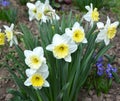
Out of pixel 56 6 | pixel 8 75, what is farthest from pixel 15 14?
pixel 8 75

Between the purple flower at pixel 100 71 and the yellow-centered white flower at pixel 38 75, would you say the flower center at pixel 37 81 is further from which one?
the purple flower at pixel 100 71

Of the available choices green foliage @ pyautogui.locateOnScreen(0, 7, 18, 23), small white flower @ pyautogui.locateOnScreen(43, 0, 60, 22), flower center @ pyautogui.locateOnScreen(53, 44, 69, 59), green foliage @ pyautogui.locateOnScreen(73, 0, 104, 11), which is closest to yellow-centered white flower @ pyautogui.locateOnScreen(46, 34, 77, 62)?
flower center @ pyautogui.locateOnScreen(53, 44, 69, 59)

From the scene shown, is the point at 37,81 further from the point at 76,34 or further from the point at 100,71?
the point at 100,71

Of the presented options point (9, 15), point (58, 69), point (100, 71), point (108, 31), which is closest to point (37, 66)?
point (58, 69)

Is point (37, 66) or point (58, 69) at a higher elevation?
point (37, 66)

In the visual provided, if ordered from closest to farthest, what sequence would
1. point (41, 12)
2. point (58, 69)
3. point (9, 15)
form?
point (58, 69), point (41, 12), point (9, 15)

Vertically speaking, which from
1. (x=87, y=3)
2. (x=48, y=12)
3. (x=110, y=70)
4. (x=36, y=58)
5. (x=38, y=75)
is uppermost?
(x=48, y=12)

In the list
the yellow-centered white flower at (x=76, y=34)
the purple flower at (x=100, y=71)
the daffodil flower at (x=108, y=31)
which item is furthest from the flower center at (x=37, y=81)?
the purple flower at (x=100, y=71)

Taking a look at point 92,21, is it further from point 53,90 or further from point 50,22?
point 53,90
